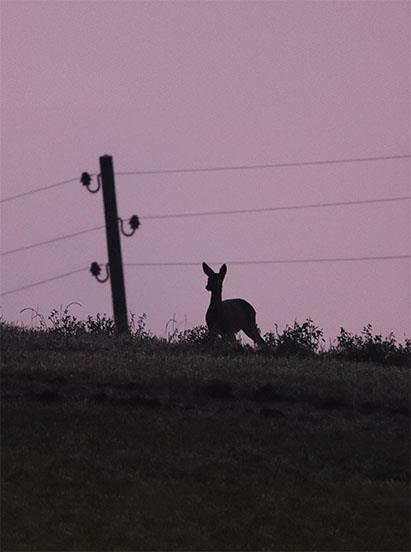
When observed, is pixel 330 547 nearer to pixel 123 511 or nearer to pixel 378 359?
pixel 123 511

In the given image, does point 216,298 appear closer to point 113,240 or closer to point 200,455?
point 113,240

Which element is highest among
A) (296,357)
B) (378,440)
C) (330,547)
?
(296,357)

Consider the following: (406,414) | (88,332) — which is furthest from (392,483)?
(88,332)

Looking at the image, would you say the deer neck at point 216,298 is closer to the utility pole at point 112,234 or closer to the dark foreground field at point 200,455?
the utility pole at point 112,234

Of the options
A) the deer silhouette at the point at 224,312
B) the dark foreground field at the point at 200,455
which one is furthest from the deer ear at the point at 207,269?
the dark foreground field at the point at 200,455

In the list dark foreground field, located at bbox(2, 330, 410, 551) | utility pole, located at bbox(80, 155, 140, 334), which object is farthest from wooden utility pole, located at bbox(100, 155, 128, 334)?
dark foreground field, located at bbox(2, 330, 410, 551)

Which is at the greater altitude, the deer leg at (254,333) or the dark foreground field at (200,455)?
the deer leg at (254,333)

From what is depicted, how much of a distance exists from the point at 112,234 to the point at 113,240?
15 centimetres

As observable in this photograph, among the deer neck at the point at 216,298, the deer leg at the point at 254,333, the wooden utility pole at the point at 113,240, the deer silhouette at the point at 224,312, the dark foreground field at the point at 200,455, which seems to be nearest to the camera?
the dark foreground field at the point at 200,455

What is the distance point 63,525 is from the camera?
49.1ft

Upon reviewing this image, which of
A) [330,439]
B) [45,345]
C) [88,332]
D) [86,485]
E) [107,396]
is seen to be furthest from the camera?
[88,332]

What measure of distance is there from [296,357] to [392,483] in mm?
7593

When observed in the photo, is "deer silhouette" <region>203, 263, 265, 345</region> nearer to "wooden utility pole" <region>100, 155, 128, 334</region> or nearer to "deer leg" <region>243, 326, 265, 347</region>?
"deer leg" <region>243, 326, 265, 347</region>

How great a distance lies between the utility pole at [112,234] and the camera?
34750mm
